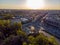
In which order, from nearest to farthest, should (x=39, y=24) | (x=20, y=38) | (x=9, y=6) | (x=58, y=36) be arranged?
1. (x=20, y=38)
2. (x=58, y=36)
3. (x=39, y=24)
4. (x=9, y=6)

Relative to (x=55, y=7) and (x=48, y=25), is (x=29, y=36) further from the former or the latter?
(x=55, y=7)

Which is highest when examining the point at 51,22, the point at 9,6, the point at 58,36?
the point at 9,6

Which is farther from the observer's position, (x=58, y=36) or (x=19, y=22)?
(x=19, y=22)

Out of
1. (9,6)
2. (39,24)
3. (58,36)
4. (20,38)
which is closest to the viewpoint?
(20,38)

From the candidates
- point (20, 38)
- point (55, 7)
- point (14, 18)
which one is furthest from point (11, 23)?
point (55, 7)

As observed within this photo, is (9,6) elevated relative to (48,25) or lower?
elevated

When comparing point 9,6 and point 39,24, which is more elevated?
point 9,6

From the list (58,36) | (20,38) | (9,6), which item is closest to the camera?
(20,38)

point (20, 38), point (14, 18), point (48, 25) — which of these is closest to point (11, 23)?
point (14, 18)

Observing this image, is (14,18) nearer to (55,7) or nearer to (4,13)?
(4,13)
